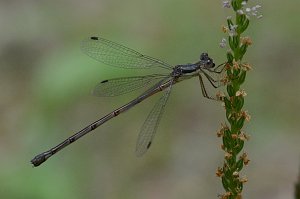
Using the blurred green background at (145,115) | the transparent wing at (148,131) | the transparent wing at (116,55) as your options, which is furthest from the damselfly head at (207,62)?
the blurred green background at (145,115)

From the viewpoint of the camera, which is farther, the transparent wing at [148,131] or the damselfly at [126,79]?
the damselfly at [126,79]

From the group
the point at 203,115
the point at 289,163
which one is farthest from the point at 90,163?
the point at 289,163

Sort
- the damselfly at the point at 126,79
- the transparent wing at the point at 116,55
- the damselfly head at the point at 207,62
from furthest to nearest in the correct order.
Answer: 1. the transparent wing at the point at 116,55
2. the damselfly at the point at 126,79
3. the damselfly head at the point at 207,62

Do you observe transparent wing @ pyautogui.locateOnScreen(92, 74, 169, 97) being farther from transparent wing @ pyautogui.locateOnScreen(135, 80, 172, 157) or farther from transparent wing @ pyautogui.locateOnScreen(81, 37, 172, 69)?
transparent wing @ pyautogui.locateOnScreen(135, 80, 172, 157)

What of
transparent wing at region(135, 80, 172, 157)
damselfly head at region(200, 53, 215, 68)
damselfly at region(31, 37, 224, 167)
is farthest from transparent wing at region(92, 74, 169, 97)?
damselfly head at region(200, 53, 215, 68)

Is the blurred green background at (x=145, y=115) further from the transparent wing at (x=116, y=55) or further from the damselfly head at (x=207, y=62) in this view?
the damselfly head at (x=207, y=62)

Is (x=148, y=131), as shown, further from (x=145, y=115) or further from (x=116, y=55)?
(x=145, y=115)

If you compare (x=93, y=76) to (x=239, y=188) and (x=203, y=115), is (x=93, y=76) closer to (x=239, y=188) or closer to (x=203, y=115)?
(x=203, y=115)
